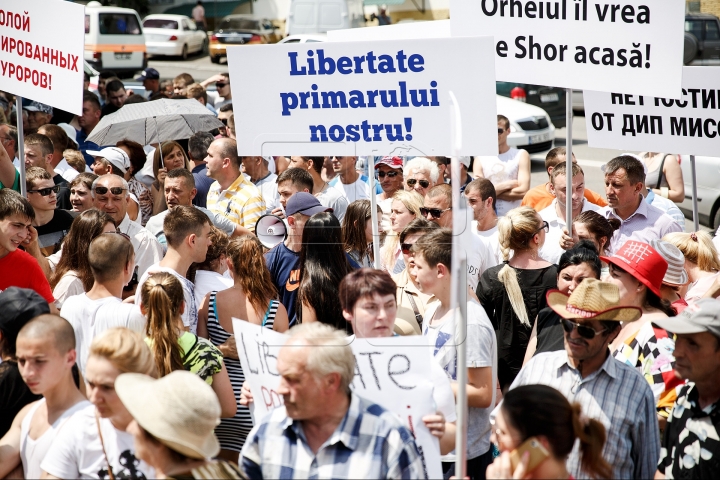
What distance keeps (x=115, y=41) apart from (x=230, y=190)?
68.1 ft

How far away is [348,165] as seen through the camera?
7223 mm

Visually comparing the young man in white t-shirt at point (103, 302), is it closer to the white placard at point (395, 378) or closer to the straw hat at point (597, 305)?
the white placard at point (395, 378)

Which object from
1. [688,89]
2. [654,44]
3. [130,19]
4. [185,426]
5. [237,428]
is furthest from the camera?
[130,19]

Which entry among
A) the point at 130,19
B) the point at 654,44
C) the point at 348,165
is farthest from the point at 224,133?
the point at 130,19

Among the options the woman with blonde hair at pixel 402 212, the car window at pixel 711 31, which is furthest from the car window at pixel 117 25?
the woman with blonde hair at pixel 402 212

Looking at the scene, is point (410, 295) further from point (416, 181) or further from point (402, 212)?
point (416, 181)

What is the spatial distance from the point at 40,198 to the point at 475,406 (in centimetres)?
411

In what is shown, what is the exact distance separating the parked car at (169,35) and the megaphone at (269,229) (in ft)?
91.3

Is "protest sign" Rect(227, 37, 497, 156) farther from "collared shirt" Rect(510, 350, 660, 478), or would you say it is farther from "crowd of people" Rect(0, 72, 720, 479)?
"collared shirt" Rect(510, 350, 660, 478)

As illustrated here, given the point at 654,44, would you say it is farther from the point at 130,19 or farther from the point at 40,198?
the point at 130,19

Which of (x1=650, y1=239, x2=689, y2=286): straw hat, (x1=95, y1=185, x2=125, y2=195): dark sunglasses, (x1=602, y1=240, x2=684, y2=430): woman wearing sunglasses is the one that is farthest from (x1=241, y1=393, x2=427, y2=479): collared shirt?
(x1=95, y1=185, x2=125, y2=195): dark sunglasses

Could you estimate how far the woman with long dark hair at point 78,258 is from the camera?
5.42 metres

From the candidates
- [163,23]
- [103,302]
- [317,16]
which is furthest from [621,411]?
[163,23]

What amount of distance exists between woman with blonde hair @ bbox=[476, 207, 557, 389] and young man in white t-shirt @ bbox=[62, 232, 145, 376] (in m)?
2.08
